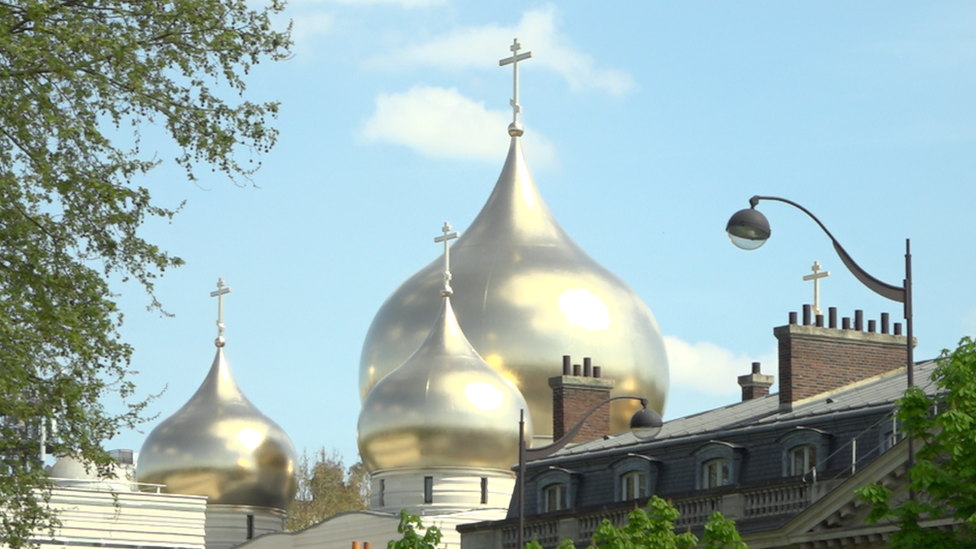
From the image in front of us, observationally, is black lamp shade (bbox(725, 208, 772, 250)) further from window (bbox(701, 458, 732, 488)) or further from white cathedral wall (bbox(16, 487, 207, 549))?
white cathedral wall (bbox(16, 487, 207, 549))

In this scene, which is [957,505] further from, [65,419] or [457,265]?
[457,265]

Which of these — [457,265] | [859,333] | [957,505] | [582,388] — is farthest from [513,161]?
[957,505]

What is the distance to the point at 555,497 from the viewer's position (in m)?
39.5

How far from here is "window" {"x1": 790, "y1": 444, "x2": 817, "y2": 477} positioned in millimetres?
33812

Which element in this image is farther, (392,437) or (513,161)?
(513,161)

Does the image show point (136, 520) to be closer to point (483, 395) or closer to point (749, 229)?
point (483, 395)

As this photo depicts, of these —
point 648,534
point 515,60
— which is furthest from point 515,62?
point 648,534

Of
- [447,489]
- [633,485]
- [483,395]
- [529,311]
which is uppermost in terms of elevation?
[529,311]

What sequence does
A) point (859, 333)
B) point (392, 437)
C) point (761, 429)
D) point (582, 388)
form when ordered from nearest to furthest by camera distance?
point (761, 429), point (859, 333), point (582, 388), point (392, 437)

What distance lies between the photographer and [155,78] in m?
18.2

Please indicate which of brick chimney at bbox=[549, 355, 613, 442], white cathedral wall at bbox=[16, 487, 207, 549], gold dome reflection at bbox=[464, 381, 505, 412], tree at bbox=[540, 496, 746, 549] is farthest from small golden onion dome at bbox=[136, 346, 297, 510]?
tree at bbox=[540, 496, 746, 549]

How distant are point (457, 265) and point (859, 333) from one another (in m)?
23.8

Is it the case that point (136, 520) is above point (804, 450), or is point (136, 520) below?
above

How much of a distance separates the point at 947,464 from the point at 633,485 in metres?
16.4
